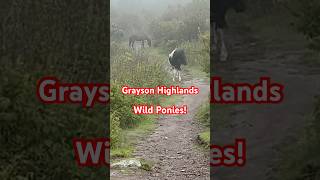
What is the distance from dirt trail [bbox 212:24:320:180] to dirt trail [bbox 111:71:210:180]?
0.64m

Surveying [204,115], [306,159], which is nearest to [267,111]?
[306,159]

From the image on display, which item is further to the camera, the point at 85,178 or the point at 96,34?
the point at 96,34

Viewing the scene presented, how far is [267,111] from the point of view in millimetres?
11203

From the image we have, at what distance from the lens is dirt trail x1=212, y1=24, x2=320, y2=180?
9.30 meters

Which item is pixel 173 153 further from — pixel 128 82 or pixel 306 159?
pixel 128 82

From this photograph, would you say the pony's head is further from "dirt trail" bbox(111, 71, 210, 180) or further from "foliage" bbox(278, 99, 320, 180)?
"foliage" bbox(278, 99, 320, 180)

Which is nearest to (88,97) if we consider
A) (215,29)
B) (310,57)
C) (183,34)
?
(310,57)

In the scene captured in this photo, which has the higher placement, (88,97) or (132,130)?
(88,97)

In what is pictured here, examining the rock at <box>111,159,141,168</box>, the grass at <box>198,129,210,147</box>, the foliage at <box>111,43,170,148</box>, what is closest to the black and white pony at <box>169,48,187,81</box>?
the foliage at <box>111,43,170,148</box>

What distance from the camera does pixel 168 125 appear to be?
15.0m

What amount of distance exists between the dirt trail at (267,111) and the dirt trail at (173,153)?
0.64 metres

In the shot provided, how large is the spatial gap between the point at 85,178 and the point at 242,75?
7756 mm

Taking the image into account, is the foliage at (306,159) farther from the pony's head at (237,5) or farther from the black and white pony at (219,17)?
the pony's head at (237,5)

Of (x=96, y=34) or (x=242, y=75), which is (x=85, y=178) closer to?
(x=96, y=34)
